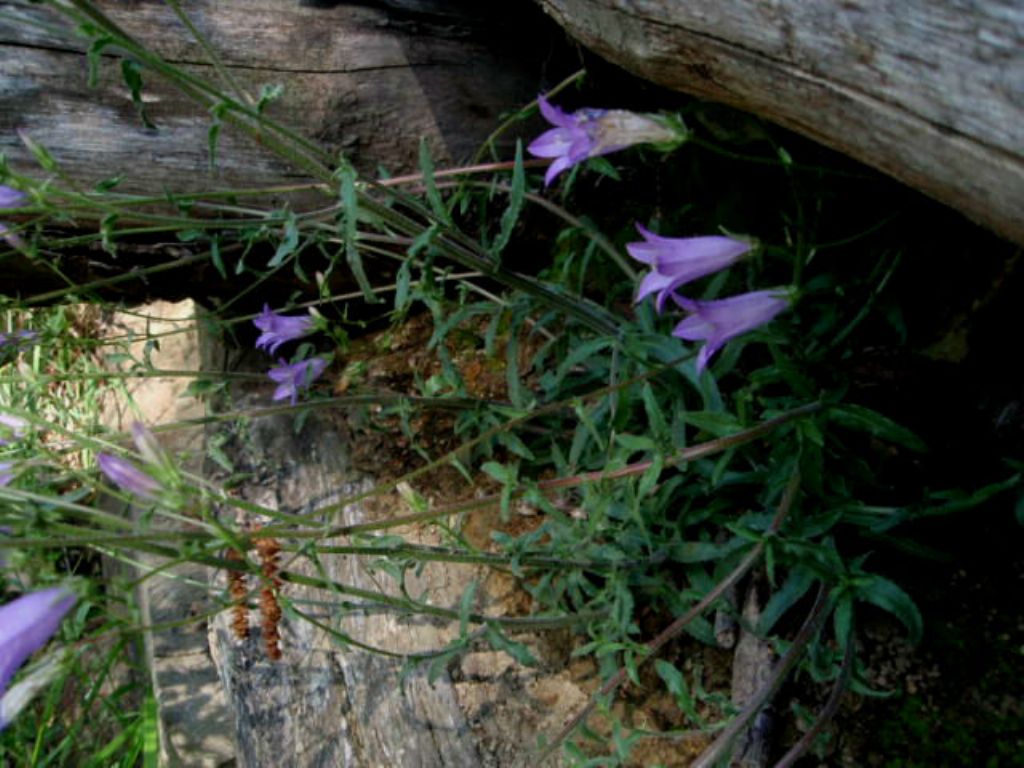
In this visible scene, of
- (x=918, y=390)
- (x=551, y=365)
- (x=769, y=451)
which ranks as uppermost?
(x=918, y=390)

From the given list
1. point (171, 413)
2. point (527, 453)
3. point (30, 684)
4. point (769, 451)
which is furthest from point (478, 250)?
point (171, 413)

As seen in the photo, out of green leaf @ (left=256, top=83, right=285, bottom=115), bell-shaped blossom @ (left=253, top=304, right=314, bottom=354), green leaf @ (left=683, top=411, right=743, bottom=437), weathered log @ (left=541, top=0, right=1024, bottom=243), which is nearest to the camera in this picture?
weathered log @ (left=541, top=0, right=1024, bottom=243)

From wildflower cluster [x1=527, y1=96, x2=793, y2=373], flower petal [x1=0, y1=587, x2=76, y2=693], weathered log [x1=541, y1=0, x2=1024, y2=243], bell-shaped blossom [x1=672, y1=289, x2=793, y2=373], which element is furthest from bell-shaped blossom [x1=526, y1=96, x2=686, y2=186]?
flower petal [x1=0, y1=587, x2=76, y2=693]

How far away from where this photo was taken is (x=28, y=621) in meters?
1.32

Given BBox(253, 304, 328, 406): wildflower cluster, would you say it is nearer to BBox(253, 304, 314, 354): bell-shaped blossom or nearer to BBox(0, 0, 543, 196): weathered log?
BBox(253, 304, 314, 354): bell-shaped blossom

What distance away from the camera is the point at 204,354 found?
362 cm

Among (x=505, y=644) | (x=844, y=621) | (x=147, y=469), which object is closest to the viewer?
(x=147, y=469)

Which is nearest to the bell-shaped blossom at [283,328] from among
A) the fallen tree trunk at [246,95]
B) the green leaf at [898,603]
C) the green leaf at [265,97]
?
the fallen tree trunk at [246,95]

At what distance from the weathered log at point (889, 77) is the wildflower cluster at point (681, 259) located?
0.48ft

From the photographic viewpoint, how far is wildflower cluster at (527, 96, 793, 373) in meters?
1.70

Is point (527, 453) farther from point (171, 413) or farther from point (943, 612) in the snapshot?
point (171, 413)

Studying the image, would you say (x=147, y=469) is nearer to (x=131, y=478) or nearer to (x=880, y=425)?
(x=131, y=478)

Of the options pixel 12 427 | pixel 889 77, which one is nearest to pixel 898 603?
pixel 889 77

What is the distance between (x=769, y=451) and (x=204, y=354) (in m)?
2.17
